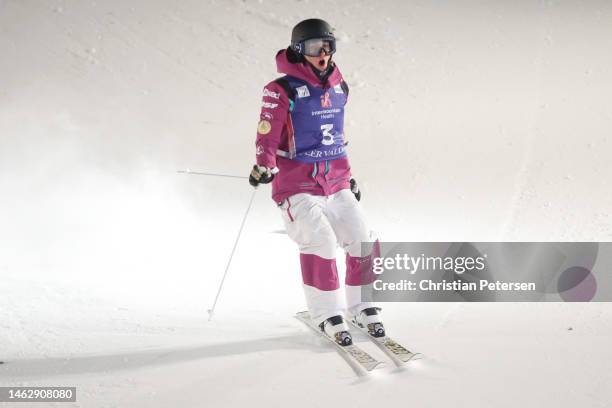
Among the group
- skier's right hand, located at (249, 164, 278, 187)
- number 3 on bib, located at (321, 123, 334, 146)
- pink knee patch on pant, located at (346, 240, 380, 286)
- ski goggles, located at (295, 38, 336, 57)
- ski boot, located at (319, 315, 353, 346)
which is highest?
ski goggles, located at (295, 38, 336, 57)

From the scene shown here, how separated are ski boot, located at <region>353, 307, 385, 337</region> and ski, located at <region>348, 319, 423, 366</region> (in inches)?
0.9

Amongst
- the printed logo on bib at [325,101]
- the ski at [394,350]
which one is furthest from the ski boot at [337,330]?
the printed logo on bib at [325,101]

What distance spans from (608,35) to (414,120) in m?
2.82

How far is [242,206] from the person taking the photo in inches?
229

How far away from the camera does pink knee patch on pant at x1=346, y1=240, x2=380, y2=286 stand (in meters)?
3.59

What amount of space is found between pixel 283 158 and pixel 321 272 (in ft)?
1.79

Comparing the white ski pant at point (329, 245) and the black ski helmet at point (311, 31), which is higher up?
the black ski helmet at point (311, 31)

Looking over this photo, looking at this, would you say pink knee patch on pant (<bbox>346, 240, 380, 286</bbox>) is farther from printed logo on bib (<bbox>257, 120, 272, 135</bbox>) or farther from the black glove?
printed logo on bib (<bbox>257, 120, 272, 135</bbox>)

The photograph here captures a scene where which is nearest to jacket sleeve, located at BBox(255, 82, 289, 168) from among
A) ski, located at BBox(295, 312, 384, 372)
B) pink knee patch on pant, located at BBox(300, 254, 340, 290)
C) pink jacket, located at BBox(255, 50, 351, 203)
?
pink jacket, located at BBox(255, 50, 351, 203)

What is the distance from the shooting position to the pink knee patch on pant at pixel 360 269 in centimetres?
359

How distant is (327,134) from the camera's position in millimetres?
3559

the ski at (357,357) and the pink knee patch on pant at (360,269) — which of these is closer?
the ski at (357,357)

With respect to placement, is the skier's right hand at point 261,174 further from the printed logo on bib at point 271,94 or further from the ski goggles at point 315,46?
the ski goggles at point 315,46

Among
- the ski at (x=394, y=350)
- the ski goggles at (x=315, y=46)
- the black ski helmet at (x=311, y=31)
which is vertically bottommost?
the ski at (x=394, y=350)
